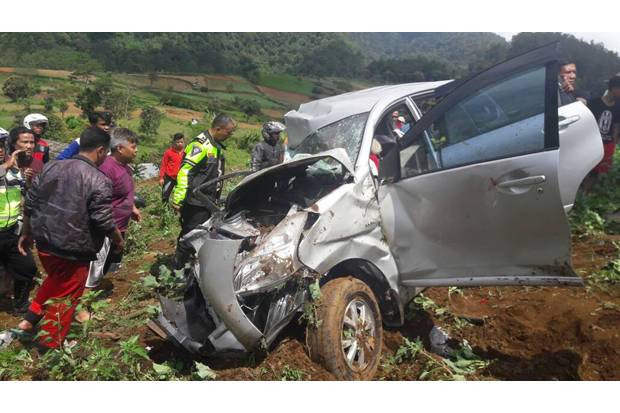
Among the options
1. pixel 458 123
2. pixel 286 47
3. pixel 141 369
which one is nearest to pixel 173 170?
pixel 141 369

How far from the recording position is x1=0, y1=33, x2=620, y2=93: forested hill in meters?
56.7

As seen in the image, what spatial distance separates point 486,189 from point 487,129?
458 millimetres

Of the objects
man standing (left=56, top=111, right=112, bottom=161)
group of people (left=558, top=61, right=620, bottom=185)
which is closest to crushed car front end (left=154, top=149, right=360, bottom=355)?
man standing (left=56, top=111, right=112, bottom=161)

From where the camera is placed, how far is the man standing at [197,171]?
16.1ft

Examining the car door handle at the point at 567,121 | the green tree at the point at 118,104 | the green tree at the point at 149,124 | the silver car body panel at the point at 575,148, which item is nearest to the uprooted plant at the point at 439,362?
the silver car body panel at the point at 575,148

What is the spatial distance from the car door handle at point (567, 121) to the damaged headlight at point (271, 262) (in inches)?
82.7

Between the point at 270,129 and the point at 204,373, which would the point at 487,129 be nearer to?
the point at 204,373

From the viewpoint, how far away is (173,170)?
8.33 meters

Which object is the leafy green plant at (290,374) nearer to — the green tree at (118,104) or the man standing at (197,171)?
the man standing at (197,171)

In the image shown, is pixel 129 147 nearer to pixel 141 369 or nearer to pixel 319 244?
pixel 141 369

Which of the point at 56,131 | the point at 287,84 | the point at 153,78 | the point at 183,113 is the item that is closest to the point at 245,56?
the point at 287,84

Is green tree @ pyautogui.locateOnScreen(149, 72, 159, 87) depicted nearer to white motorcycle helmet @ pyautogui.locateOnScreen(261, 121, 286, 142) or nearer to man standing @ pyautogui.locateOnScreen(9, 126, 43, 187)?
white motorcycle helmet @ pyautogui.locateOnScreen(261, 121, 286, 142)

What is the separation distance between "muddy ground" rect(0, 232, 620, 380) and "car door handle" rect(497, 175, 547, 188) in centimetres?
124

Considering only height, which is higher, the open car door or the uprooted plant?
the open car door
